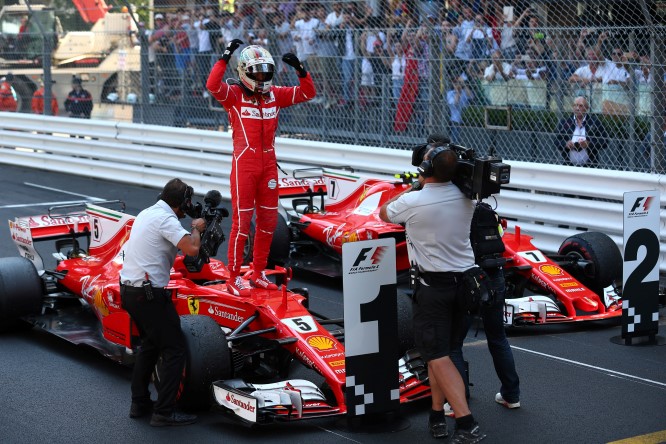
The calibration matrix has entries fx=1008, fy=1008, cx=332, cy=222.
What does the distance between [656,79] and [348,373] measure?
6282 mm

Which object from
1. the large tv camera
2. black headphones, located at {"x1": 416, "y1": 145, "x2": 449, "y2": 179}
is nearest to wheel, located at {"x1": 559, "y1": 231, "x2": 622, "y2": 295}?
black headphones, located at {"x1": 416, "y1": 145, "x2": 449, "y2": 179}

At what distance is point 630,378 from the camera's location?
7.57 metres

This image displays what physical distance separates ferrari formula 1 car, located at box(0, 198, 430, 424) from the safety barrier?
13.0 feet

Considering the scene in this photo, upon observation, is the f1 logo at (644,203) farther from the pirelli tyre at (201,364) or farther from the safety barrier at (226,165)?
the pirelli tyre at (201,364)

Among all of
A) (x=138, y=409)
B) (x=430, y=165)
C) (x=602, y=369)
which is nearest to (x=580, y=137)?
(x=602, y=369)

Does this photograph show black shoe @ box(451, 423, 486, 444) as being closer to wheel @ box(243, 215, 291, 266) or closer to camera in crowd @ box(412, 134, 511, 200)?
camera in crowd @ box(412, 134, 511, 200)

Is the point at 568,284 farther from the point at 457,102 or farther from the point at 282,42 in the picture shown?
the point at 282,42

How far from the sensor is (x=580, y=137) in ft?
37.9

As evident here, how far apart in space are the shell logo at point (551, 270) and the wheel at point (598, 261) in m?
0.42

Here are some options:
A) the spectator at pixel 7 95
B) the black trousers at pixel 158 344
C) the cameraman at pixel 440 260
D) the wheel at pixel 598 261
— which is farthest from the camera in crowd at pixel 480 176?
the spectator at pixel 7 95

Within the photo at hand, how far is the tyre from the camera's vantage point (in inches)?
328

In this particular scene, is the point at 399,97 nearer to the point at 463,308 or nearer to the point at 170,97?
the point at 170,97

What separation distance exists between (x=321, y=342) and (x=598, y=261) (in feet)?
11.9

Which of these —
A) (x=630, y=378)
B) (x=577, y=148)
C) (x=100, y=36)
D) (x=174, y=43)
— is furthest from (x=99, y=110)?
(x=630, y=378)
